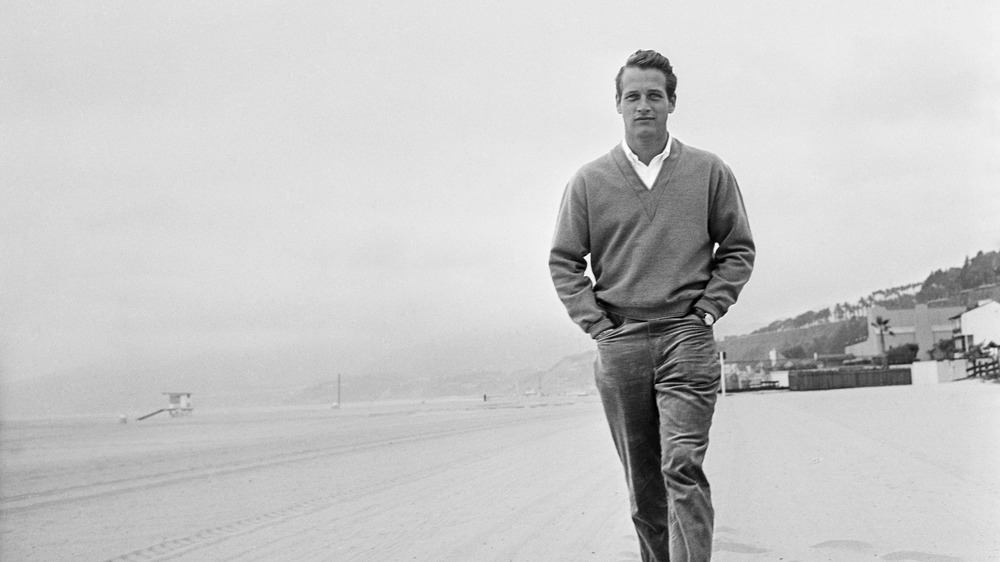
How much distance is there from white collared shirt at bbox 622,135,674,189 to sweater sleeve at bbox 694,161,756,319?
0.57 feet

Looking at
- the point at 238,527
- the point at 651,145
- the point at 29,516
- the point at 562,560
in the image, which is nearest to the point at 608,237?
the point at 651,145

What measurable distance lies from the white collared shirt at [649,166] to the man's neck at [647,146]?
0.01 meters

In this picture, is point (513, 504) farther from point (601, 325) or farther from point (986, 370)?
point (986, 370)

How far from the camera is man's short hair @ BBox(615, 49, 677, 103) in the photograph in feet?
9.43

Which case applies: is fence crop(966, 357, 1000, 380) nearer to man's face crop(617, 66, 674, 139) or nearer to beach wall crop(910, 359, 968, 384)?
beach wall crop(910, 359, 968, 384)

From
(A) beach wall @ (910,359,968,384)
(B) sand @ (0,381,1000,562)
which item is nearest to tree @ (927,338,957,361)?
(A) beach wall @ (910,359,968,384)

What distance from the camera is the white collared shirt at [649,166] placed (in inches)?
114

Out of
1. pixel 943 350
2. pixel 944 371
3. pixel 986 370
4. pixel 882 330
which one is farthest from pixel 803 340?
pixel 986 370

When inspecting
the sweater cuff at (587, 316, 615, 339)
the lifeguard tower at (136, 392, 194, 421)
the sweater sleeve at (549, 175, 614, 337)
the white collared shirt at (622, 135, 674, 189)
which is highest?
→ the white collared shirt at (622, 135, 674, 189)

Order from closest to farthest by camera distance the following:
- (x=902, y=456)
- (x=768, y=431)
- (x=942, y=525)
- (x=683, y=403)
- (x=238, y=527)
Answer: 1. (x=683, y=403)
2. (x=942, y=525)
3. (x=238, y=527)
4. (x=902, y=456)
5. (x=768, y=431)

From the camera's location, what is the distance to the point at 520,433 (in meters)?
18.6

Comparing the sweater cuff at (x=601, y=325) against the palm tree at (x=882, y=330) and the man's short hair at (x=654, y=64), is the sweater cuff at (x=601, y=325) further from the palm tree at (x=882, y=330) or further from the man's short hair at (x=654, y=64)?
the palm tree at (x=882, y=330)

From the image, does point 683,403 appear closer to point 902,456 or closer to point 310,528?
point 310,528

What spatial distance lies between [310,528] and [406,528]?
2.65 ft
